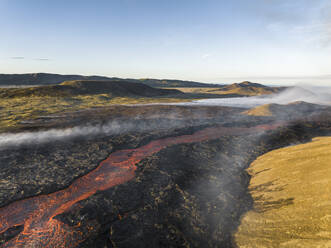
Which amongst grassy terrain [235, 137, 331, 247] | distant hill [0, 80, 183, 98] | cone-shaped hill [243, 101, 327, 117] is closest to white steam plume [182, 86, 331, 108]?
cone-shaped hill [243, 101, 327, 117]

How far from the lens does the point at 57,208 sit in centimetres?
784

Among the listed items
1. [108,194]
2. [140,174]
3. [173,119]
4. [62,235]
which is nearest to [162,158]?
[140,174]

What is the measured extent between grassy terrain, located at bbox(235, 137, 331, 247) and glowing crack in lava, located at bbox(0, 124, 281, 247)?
597cm

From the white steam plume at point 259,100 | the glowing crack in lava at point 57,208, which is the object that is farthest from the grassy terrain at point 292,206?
the white steam plume at point 259,100

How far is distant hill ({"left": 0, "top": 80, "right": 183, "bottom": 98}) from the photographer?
4829 cm

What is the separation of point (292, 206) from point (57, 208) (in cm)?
911

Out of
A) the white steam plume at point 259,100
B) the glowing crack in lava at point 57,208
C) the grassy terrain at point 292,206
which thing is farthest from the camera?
the white steam plume at point 259,100

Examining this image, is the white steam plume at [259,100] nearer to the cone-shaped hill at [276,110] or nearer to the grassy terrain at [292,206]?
the cone-shaped hill at [276,110]

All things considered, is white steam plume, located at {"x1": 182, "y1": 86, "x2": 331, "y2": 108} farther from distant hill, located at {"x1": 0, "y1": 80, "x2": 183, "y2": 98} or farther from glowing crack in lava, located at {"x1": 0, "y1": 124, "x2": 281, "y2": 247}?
glowing crack in lava, located at {"x1": 0, "y1": 124, "x2": 281, "y2": 247}

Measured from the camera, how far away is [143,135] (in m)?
17.2

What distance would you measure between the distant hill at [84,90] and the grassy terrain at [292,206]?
48976mm

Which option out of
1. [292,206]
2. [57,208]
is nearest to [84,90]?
[57,208]

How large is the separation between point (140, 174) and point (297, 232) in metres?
7.11

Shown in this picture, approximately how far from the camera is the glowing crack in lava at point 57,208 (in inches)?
249
